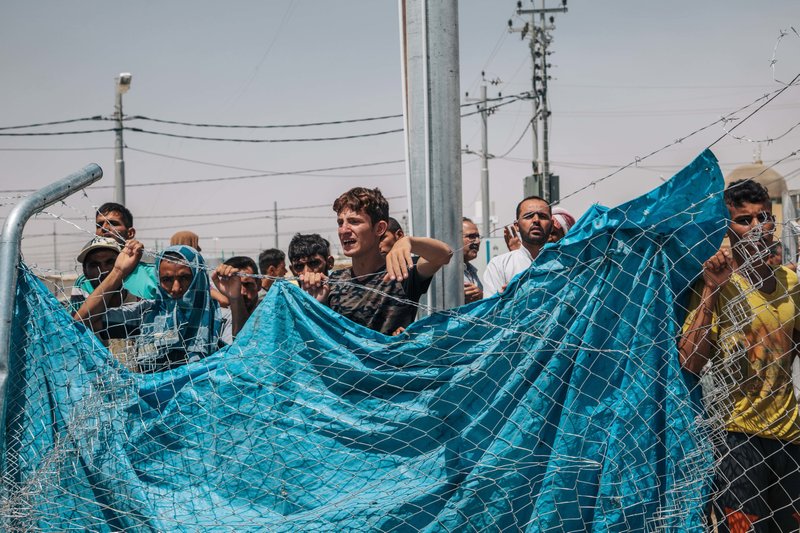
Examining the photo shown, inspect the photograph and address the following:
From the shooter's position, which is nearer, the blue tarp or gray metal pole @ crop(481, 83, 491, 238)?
the blue tarp

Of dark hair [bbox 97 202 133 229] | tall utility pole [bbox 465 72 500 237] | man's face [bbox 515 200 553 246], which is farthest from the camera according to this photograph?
tall utility pole [bbox 465 72 500 237]

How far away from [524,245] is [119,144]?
1425 cm

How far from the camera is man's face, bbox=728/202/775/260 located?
9.56 feet

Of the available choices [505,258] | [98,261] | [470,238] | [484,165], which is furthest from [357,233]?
[484,165]

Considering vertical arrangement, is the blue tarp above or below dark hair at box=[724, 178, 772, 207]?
below

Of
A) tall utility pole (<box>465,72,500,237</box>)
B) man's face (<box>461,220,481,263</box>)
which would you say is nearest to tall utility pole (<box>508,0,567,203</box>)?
tall utility pole (<box>465,72,500,237</box>)

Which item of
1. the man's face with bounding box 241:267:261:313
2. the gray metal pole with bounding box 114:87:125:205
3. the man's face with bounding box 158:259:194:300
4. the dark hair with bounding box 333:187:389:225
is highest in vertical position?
the gray metal pole with bounding box 114:87:125:205

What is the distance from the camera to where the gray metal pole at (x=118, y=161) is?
15.6 metres

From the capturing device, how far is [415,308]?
3.64 meters

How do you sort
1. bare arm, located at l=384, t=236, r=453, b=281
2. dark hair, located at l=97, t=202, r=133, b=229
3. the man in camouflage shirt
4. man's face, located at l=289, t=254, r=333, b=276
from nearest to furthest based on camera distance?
bare arm, located at l=384, t=236, r=453, b=281, the man in camouflage shirt, man's face, located at l=289, t=254, r=333, b=276, dark hair, located at l=97, t=202, r=133, b=229

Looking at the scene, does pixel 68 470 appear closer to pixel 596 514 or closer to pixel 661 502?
pixel 596 514

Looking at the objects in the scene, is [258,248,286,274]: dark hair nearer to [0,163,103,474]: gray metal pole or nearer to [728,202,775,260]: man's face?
[0,163,103,474]: gray metal pole

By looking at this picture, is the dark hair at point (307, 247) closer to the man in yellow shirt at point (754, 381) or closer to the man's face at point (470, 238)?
the man's face at point (470, 238)

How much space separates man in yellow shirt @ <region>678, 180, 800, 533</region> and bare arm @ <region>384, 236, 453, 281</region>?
107 centimetres
